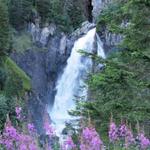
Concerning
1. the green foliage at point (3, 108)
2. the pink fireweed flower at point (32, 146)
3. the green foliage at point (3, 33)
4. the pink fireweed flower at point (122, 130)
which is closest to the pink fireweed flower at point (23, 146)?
the pink fireweed flower at point (32, 146)

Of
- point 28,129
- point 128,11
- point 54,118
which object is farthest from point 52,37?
point 28,129

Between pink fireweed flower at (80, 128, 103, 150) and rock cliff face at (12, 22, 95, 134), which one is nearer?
pink fireweed flower at (80, 128, 103, 150)

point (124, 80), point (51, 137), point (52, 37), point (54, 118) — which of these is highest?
point (52, 37)

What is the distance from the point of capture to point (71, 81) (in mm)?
38719

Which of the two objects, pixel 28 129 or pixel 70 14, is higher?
pixel 70 14

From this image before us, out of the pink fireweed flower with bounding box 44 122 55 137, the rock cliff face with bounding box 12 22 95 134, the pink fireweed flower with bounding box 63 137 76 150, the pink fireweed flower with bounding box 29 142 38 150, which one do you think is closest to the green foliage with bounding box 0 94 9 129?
the rock cliff face with bounding box 12 22 95 134

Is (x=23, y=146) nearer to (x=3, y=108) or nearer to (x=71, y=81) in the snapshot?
(x=3, y=108)

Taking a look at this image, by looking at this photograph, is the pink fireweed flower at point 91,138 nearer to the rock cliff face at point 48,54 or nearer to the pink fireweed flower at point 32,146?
the pink fireweed flower at point 32,146

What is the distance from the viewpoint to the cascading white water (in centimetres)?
3678

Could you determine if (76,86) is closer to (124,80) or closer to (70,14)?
(70,14)

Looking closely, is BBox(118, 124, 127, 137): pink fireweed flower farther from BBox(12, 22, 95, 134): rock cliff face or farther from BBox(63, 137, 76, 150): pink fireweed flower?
BBox(12, 22, 95, 134): rock cliff face

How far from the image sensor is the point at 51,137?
4.76 meters

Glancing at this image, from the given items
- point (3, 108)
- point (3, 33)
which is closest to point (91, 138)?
point (3, 108)

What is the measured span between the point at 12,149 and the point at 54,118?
101 feet
